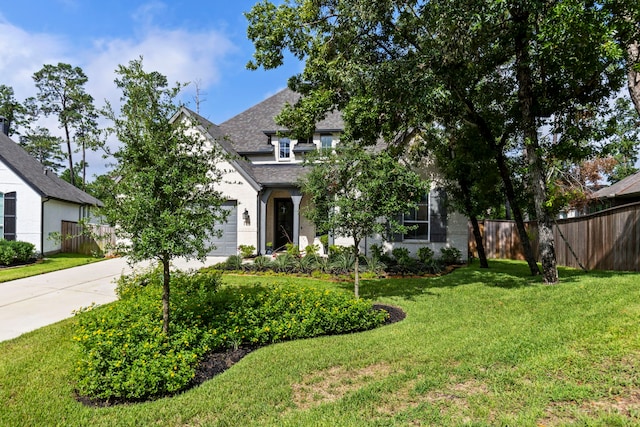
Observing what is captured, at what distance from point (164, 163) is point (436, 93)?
5366 millimetres

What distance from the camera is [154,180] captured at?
4.37 m

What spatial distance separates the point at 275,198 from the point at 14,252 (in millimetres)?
10274

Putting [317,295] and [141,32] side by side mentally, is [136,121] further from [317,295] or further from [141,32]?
[141,32]

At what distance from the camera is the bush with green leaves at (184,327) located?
3.77 m

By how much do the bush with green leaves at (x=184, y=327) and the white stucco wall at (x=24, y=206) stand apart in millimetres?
11653

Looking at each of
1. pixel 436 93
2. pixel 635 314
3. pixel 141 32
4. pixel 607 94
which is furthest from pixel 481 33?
pixel 141 32

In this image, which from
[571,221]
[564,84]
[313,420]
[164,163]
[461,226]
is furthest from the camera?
[461,226]

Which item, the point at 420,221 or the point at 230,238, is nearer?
the point at 420,221

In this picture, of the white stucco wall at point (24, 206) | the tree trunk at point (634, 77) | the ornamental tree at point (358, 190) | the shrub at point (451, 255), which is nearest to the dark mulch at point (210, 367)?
the ornamental tree at point (358, 190)

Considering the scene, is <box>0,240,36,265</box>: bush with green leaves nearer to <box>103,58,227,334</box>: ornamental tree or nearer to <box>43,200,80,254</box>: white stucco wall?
<box>43,200,80,254</box>: white stucco wall

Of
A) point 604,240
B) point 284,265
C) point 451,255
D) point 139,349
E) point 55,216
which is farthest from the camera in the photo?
point 55,216

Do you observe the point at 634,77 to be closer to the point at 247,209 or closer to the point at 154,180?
the point at 154,180

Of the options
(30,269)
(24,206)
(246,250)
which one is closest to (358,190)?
(246,250)

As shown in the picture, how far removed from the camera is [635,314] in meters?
4.69
